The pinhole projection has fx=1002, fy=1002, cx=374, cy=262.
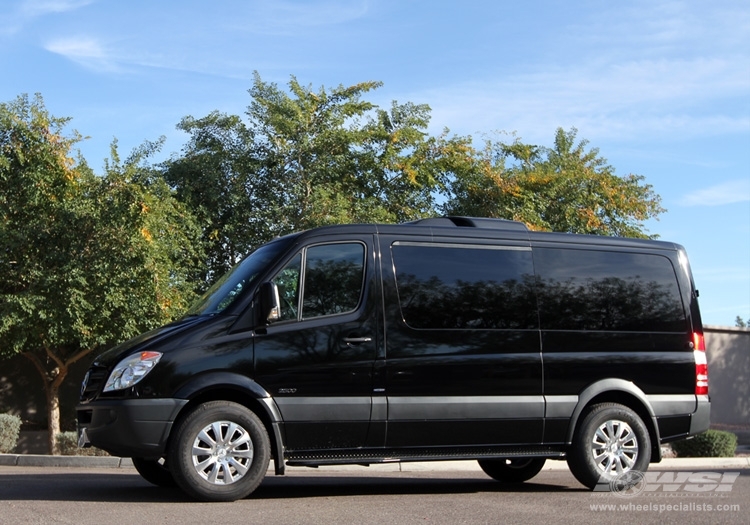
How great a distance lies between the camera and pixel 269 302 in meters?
8.59

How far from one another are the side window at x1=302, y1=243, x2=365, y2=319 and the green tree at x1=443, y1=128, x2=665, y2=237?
16875 millimetres

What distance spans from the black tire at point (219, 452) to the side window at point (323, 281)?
3.20 ft

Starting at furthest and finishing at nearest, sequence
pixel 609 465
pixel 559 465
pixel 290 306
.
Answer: pixel 559 465 → pixel 609 465 → pixel 290 306

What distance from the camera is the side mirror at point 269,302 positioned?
8594mm

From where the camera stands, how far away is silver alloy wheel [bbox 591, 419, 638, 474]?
968cm

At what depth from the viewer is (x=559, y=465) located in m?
14.2

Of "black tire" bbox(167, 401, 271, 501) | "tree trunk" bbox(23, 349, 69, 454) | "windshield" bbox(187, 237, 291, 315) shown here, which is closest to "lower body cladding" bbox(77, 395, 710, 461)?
"black tire" bbox(167, 401, 271, 501)

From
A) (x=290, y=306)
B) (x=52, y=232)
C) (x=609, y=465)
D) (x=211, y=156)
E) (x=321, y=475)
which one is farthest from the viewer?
(x=211, y=156)

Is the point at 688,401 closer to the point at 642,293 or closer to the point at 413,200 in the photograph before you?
the point at 642,293

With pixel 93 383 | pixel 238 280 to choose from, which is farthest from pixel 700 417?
pixel 93 383

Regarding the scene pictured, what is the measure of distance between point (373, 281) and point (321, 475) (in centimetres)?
445

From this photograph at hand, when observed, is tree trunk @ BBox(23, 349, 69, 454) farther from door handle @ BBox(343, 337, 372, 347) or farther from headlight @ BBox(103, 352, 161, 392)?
door handle @ BBox(343, 337, 372, 347)

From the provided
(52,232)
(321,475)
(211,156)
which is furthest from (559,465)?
(211,156)

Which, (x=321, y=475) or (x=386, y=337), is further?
(x=321, y=475)
